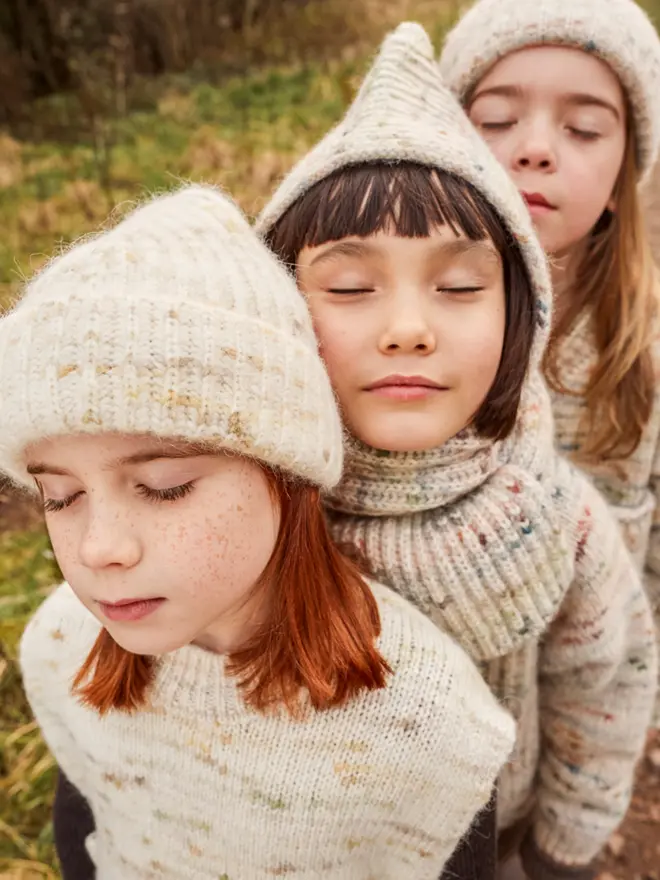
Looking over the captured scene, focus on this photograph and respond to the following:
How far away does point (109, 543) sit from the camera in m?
1.00

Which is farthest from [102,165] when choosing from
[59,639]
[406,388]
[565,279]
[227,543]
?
[227,543]

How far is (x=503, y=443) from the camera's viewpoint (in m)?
1.43

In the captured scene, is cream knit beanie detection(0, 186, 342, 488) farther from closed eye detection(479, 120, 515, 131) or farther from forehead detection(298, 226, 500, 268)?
closed eye detection(479, 120, 515, 131)

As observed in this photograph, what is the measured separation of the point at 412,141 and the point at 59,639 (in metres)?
1.04

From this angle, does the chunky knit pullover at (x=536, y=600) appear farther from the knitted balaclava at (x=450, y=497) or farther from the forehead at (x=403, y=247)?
the forehead at (x=403, y=247)

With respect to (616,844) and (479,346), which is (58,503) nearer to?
(479,346)

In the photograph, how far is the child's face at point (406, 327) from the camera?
3.80 ft

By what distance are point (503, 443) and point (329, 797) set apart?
2.17ft

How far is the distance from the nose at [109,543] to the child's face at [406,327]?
0.39 metres

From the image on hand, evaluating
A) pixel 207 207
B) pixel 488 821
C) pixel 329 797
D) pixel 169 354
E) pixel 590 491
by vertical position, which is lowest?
pixel 488 821

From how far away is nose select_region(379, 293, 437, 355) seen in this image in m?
1.13

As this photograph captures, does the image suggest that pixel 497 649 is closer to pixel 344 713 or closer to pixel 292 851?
pixel 344 713

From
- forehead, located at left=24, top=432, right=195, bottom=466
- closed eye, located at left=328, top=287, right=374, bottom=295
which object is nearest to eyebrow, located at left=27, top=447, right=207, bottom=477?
forehead, located at left=24, top=432, right=195, bottom=466

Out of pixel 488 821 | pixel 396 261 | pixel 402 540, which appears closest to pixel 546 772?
pixel 488 821
